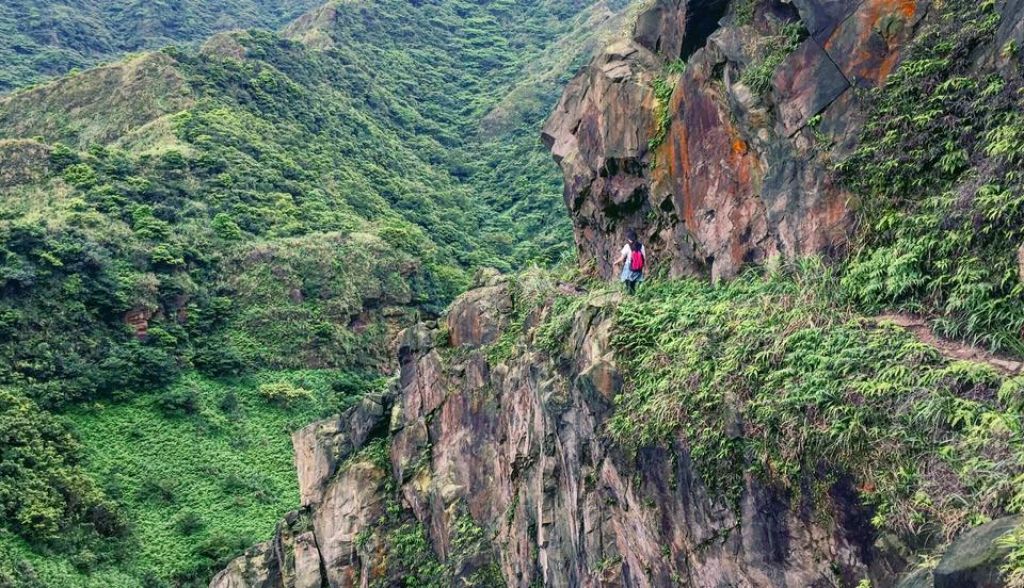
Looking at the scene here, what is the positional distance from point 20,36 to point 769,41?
93218 mm

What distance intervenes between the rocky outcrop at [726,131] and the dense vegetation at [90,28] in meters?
75.8

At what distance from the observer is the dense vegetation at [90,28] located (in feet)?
262

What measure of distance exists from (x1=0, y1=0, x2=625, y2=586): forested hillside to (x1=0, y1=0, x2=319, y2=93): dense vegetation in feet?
83.9

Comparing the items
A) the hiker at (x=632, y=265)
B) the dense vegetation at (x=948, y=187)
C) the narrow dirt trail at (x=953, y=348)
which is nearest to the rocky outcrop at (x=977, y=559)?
the narrow dirt trail at (x=953, y=348)

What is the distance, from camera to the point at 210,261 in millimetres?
43719

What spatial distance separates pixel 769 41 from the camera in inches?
506

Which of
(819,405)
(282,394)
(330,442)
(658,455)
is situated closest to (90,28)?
(282,394)

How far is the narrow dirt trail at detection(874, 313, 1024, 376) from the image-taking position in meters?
7.46

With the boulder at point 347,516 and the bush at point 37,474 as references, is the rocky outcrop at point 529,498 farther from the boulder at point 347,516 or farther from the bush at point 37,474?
the bush at point 37,474

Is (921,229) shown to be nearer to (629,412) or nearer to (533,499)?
(629,412)

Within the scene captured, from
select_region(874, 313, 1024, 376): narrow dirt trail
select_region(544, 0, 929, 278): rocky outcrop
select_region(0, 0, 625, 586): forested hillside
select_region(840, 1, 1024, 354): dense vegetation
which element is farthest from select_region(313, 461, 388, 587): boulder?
select_region(874, 313, 1024, 376): narrow dirt trail

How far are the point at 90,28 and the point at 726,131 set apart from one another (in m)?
96.4

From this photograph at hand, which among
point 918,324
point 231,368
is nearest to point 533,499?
point 918,324

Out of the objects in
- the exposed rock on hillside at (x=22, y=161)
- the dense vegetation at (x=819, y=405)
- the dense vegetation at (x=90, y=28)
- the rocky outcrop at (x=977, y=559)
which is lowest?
the rocky outcrop at (x=977, y=559)
